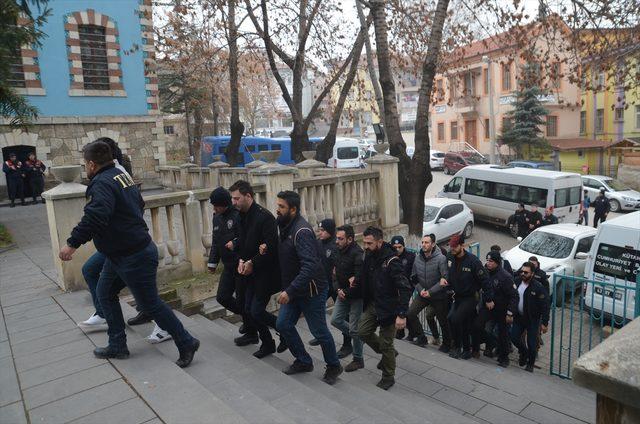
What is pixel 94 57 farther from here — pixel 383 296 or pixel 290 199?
pixel 383 296

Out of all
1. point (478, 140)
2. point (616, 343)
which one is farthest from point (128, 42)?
point (478, 140)

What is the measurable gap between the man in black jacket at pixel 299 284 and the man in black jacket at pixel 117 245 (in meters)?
0.94

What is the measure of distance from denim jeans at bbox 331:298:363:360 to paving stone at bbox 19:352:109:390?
2.63 meters

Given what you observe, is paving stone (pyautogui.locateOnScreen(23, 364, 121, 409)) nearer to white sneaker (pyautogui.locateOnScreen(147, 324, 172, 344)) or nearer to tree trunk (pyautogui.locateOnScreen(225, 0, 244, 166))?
white sneaker (pyautogui.locateOnScreen(147, 324, 172, 344))

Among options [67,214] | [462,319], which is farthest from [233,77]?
[462,319]

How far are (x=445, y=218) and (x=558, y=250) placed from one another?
5.17 metres

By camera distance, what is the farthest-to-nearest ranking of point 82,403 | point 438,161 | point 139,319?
1. point 438,161
2. point 139,319
3. point 82,403

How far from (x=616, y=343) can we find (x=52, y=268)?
24.8ft

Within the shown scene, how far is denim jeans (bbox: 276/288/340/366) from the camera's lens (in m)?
4.58

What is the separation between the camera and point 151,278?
4.08 m

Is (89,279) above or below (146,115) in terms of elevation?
below

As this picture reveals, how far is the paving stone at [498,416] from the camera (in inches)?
186

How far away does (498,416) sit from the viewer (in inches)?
190

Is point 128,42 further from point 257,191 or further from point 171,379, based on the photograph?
point 171,379
